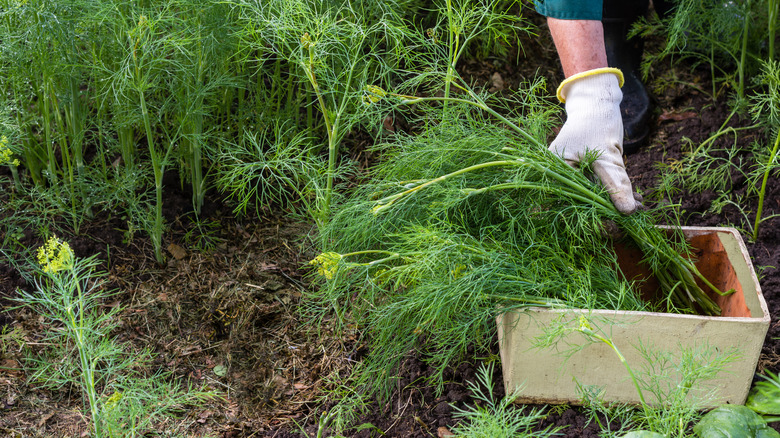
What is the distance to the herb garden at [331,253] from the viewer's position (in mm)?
1789

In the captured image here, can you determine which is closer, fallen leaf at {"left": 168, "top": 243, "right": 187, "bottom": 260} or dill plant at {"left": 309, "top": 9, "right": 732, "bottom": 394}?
dill plant at {"left": 309, "top": 9, "right": 732, "bottom": 394}

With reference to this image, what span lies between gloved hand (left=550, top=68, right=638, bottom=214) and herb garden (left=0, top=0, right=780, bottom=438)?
67 mm

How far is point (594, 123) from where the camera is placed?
7.12ft

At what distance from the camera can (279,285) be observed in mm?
2576

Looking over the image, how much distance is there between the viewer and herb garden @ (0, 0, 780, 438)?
5.87ft

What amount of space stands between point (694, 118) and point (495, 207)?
66.9 inches

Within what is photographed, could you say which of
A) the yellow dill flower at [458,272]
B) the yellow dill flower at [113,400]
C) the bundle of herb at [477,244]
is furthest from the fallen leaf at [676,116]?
the yellow dill flower at [113,400]

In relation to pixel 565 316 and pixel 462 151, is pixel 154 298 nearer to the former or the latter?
pixel 462 151

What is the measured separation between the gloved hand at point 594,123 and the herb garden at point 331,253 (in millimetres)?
67

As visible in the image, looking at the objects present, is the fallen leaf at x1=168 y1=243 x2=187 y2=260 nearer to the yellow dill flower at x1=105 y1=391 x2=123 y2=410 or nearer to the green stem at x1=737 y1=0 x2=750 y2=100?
the yellow dill flower at x1=105 y1=391 x2=123 y2=410

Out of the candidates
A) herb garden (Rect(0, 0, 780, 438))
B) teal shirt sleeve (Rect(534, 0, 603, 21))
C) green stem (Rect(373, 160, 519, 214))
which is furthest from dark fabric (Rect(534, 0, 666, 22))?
green stem (Rect(373, 160, 519, 214))

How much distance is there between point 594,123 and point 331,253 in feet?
3.15

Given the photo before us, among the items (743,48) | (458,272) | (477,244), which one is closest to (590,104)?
(477,244)

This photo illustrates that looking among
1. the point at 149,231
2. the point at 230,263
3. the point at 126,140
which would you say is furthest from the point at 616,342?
the point at 126,140
